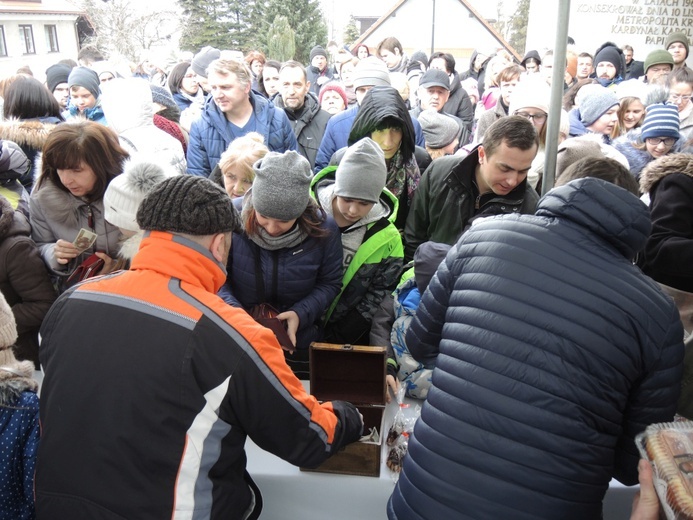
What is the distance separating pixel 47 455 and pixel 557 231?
52.6 inches

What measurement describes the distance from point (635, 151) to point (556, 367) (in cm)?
305

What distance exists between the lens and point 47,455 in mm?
1396

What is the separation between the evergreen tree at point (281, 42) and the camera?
75.7 ft

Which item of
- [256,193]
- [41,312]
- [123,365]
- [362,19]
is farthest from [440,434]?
[362,19]

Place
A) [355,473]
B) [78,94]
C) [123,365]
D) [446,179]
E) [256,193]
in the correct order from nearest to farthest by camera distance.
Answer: [123,365], [355,473], [256,193], [446,179], [78,94]

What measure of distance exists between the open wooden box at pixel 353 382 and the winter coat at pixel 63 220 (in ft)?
3.81

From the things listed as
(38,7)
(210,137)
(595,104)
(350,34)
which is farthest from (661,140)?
(350,34)

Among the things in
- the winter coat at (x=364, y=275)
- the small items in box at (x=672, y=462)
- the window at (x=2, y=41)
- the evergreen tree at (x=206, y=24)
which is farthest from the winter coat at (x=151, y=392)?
the evergreen tree at (x=206, y=24)

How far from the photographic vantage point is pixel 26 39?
79.6 ft

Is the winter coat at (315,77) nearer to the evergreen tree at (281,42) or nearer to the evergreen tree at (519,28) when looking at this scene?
the evergreen tree at (281,42)

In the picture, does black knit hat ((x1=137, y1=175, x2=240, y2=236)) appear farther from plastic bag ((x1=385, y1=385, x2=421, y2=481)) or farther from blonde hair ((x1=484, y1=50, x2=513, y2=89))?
blonde hair ((x1=484, y1=50, x2=513, y2=89))

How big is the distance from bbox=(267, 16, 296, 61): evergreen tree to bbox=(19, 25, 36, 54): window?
989cm

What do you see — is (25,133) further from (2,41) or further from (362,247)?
(2,41)

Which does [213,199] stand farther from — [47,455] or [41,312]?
[41,312]
